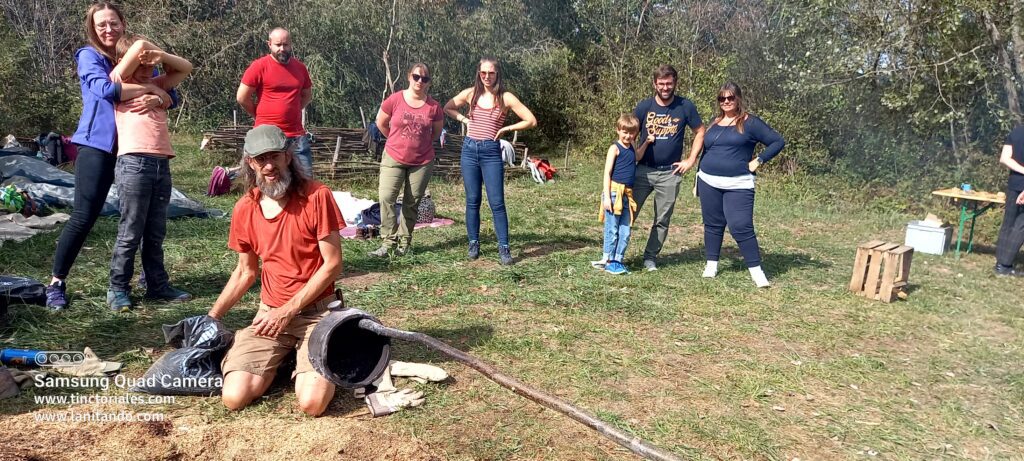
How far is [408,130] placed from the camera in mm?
5668

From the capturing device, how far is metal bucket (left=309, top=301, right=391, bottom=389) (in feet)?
10.2

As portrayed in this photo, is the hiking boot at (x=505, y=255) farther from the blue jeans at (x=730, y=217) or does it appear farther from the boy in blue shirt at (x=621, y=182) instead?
the blue jeans at (x=730, y=217)

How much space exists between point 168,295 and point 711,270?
4.07m

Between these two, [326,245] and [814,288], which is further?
[814,288]

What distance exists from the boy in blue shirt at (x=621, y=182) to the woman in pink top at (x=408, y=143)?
149 cm

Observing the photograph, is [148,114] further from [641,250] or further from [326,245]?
[641,250]

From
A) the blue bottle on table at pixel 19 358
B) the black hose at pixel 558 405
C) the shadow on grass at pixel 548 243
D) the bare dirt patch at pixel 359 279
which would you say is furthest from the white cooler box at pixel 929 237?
the blue bottle on table at pixel 19 358

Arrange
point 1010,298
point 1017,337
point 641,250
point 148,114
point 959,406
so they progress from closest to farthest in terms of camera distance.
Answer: point 959,406 < point 148,114 < point 1017,337 < point 1010,298 < point 641,250

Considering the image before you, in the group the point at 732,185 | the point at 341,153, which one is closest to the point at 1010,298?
the point at 732,185

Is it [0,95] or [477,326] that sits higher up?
[0,95]

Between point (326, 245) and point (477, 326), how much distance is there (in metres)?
1.42

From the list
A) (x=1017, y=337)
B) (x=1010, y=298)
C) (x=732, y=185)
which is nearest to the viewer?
(x=1017, y=337)

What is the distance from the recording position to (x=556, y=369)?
3785 mm

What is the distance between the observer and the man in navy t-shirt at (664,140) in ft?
18.4
